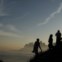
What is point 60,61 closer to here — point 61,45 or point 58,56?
point 58,56

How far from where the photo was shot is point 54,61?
2627cm

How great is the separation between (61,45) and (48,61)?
413 cm

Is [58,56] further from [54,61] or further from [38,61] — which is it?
[38,61]

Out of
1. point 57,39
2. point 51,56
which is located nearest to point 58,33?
point 57,39

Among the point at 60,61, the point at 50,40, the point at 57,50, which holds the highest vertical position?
the point at 50,40

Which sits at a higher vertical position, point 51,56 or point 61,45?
point 61,45

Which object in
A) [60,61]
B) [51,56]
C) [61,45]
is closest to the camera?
[60,61]

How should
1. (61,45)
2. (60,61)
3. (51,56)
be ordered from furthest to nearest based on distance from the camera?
(61,45) < (51,56) < (60,61)

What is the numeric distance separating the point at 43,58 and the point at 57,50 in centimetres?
236

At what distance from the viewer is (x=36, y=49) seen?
31.4 m

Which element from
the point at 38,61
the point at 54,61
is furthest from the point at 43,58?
the point at 54,61

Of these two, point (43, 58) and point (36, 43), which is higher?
point (36, 43)

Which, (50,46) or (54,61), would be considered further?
(50,46)

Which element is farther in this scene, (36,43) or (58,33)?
(36,43)
